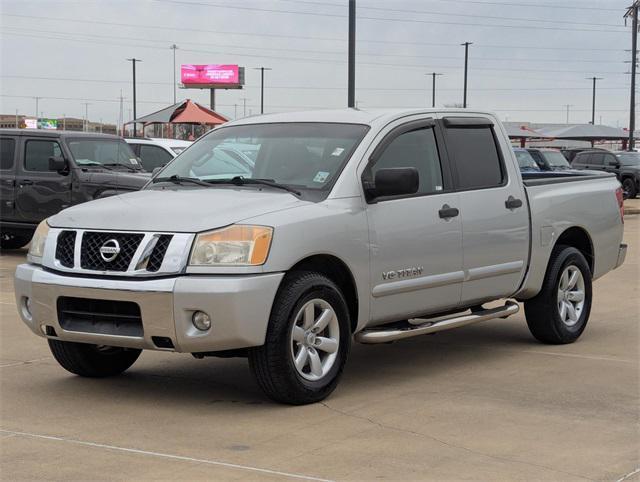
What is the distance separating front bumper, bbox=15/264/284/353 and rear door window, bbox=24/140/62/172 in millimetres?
10068

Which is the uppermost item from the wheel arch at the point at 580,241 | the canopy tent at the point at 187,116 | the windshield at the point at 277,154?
the canopy tent at the point at 187,116

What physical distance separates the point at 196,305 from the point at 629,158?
32995 mm

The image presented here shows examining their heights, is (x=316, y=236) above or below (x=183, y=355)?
above

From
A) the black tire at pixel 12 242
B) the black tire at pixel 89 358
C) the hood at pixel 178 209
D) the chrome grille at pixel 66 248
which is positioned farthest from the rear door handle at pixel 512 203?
the black tire at pixel 12 242

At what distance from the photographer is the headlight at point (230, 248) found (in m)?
6.13

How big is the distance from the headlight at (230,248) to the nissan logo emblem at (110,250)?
0.49 meters

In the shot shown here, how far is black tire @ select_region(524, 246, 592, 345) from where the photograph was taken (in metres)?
8.60

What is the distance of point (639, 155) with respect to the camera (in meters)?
37.4

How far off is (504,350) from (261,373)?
289cm

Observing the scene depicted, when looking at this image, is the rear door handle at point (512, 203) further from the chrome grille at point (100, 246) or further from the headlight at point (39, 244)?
the headlight at point (39, 244)

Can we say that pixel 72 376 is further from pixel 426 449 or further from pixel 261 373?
pixel 426 449

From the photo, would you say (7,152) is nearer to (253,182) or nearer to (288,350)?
(253,182)

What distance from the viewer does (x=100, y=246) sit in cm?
640

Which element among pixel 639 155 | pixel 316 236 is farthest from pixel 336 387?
pixel 639 155
